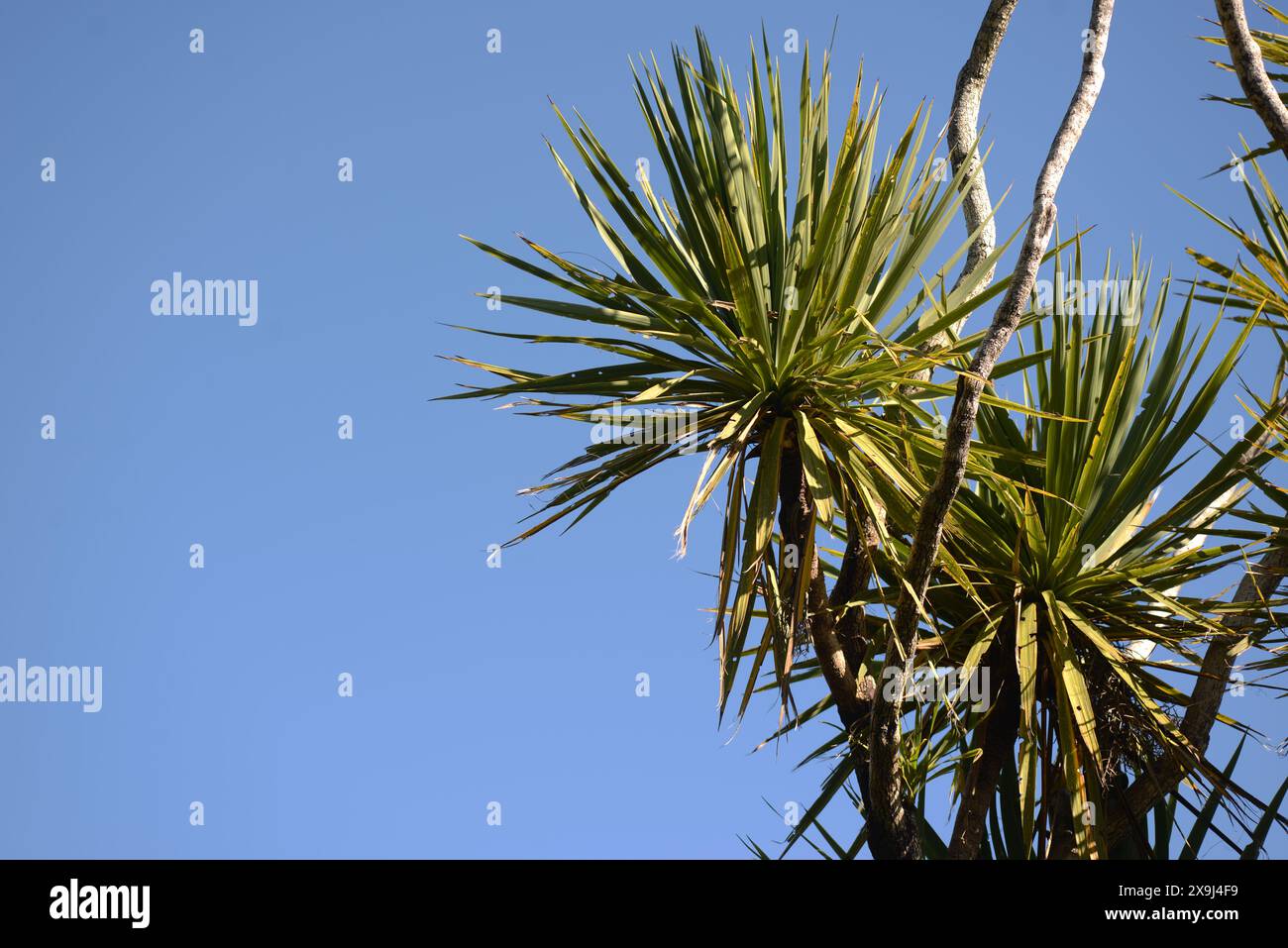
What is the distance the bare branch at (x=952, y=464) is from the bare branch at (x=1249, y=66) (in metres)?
0.28

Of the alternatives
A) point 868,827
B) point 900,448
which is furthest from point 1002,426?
point 868,827

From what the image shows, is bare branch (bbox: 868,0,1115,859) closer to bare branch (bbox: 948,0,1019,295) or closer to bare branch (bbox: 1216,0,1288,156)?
bare branch (bbox: 1216,0,1288,156)

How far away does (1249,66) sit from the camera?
333cm

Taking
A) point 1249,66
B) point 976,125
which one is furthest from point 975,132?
point 1249,66

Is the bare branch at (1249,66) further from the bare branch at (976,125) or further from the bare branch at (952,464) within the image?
the bare branch at (976,125)

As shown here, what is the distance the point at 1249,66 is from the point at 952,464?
4.01ft

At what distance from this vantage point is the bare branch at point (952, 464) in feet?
10.1

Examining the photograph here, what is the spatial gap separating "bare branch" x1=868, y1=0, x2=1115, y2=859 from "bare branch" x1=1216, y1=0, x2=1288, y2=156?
0.91ft

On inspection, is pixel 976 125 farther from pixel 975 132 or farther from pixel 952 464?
pixel 952 464

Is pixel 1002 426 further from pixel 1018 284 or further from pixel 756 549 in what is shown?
pixel 1018 284

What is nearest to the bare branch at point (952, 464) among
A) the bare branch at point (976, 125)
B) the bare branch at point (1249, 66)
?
the bare branch at point (1249, 66)

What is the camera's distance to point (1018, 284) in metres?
3.05

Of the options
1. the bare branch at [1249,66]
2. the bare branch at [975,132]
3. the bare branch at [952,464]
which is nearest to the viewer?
the bare branch at [952,464]
